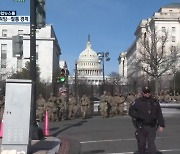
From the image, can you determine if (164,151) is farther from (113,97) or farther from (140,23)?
(140,23)

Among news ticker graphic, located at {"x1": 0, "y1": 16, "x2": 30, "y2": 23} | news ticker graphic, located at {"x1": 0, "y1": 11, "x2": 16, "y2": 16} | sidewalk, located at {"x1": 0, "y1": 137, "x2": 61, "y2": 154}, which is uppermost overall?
news ticker graphic, located at {"x1": 0, "y1": 11, "x2": 16, "y2": 16}

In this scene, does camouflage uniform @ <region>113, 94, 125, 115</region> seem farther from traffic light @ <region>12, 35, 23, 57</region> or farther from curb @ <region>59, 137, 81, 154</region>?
traffic light @ <region>12, 35, 23, 57</region>

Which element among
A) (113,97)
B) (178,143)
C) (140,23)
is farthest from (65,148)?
(140,23)

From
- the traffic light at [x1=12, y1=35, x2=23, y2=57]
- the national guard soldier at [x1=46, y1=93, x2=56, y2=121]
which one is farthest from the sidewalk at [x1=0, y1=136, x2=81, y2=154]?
the national guard soldier at [x1=46, y1=93, x2=56, y2=121]

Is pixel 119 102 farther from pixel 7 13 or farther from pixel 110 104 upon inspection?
pixel 7 13

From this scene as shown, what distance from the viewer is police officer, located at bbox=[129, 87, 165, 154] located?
409 inches

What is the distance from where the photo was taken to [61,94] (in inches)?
1197

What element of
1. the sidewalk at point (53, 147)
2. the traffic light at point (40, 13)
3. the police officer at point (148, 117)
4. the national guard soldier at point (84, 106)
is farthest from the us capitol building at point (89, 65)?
the police officer at point (148, 117)

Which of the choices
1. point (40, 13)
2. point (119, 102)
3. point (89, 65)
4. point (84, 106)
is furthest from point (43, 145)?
point (89, 65)

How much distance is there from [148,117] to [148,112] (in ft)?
0.37

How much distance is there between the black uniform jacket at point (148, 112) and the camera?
10.4 m

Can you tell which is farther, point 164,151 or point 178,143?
point 178,143

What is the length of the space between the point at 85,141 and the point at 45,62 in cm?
12114

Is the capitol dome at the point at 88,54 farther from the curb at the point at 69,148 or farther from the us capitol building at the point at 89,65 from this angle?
the curb at the point at 69,148
